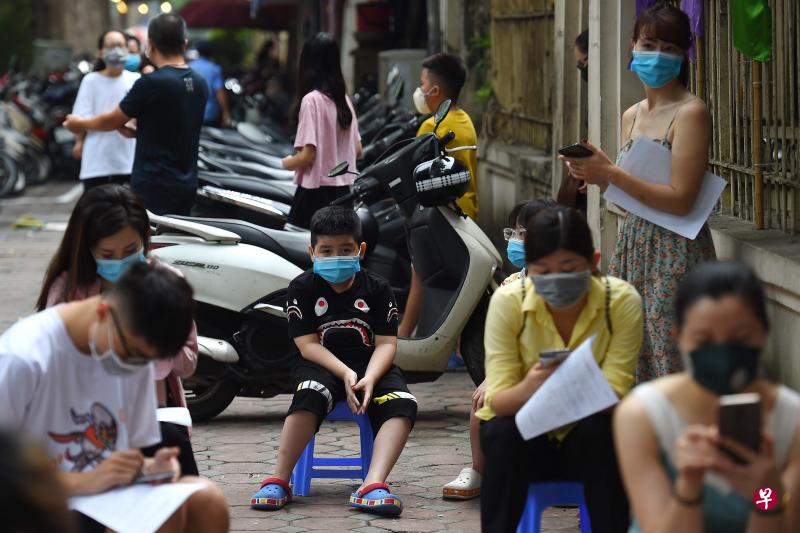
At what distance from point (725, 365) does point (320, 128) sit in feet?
17.3

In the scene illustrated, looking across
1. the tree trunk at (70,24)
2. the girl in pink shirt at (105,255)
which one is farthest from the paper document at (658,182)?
the tree trunk at (70,24)

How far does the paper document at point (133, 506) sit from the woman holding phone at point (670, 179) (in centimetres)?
200

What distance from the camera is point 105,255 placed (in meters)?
4.42

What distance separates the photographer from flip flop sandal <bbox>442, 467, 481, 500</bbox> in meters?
5.70

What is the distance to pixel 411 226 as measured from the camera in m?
7.36

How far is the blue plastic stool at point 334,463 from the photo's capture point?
5.73m

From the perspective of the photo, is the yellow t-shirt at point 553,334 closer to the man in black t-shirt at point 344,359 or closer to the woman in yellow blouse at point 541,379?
the woman in yellow blouse at point 541,379

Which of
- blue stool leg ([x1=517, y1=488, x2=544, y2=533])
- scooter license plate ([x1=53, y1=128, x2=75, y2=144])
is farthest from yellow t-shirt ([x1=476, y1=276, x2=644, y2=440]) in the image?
scooter license plate ([x1=53, y1=128, x2=75, y2=144])

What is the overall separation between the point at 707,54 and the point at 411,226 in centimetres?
168

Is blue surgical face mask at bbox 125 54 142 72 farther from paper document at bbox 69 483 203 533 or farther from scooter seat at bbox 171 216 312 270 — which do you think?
paper document at bbox 69 483 203 533

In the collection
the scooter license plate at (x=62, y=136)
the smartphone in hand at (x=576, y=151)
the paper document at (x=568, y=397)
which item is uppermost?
the smartphone in hand at (x=576, y=151)

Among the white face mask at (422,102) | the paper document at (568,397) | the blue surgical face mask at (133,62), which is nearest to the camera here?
the paper document at (568,397)

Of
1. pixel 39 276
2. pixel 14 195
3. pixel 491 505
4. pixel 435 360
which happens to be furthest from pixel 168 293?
pixel 14 195

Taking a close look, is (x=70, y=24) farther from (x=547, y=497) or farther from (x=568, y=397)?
(x=568, y=397)
